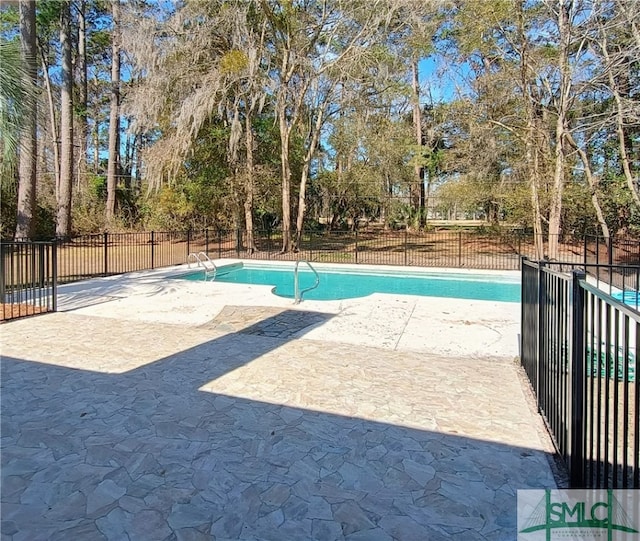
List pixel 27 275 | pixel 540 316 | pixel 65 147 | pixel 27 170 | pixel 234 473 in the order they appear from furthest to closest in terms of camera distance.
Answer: pixel 65 147 < pixel 27 170 < pixel 27 275 < pixel 540 316 < pixel 234 473

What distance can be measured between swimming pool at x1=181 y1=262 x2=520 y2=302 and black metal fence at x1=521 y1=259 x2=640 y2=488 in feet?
19.5

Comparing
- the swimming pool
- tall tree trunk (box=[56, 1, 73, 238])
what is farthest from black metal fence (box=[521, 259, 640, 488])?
tall tree trunk (box=[56, 1, 73, 238])

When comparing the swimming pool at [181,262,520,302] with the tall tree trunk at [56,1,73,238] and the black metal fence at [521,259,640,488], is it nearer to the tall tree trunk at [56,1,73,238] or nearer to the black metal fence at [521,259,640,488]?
the black metal fence at [521,259,640,488]

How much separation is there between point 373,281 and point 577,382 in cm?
924

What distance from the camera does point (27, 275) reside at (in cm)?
628

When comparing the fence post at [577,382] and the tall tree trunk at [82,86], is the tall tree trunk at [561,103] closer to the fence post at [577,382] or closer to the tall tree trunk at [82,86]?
the fence post at [577,382]

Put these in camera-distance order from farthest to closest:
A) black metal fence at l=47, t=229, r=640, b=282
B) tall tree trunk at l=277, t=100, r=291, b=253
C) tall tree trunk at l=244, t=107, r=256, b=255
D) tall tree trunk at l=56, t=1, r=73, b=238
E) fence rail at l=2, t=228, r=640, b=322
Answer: tall tree trunk at l=56, t=1, r=73, b=238 → tall tree trunk at l=244, t=107, r=256, b=255 → tall tree trunk at l=277, t=100, r=291, b=253 → black metal fence at l=47, t=229, r=640, b=282 → fence rail at l=2, t=228, r=640, b=322

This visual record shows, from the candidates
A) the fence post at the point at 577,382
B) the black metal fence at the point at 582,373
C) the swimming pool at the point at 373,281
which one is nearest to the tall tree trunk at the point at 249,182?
the swimming pool at the point at 373,281

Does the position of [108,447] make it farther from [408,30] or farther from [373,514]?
[408,30]

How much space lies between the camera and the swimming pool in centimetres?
967

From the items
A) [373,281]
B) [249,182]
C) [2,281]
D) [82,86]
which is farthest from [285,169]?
[82,86]

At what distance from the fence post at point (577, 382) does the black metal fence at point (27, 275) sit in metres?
6.31

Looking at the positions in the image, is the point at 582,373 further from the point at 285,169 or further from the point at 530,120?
the point at 285,169

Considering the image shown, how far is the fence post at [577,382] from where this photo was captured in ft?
6.89
